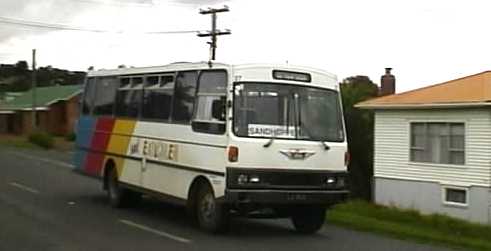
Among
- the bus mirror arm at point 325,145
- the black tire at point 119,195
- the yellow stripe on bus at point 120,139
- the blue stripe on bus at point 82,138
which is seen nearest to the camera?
the bus mirror arm at point 325,145

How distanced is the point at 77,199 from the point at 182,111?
595cm

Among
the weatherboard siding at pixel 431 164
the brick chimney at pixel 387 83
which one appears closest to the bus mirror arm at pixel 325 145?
the weatherboard siding at pixel 431 164

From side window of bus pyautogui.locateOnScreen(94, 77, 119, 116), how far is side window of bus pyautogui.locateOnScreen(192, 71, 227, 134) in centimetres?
442

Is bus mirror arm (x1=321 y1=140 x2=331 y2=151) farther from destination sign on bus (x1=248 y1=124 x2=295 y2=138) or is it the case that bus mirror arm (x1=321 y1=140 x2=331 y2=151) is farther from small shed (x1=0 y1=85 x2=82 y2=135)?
small shed (x1=0 y1=85 x2=82 y2=135)

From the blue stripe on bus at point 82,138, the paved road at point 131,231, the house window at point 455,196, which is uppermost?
the blue stripe on bus at point 82,138

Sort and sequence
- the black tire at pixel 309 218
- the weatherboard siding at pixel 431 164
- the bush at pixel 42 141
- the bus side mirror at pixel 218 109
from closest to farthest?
the bus side mirror at pixel 218 109 → the black tire at pixel 309 218 → the weatherboard siding at pixel 431 164 → the bush at pixel 42 141

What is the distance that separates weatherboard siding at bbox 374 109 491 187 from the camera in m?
32.0

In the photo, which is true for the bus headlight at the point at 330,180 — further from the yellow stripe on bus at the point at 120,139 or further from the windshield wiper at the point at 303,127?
the yellow stripe on bus at the point at 120,139

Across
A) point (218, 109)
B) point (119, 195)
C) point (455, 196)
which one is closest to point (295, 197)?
point (218, 109)

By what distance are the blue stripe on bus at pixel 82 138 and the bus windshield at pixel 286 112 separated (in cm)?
699

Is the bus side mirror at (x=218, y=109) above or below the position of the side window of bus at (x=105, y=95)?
below

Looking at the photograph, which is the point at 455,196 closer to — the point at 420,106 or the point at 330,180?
the point at 420,106

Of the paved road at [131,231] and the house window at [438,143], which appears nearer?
the paved road at [131,231]

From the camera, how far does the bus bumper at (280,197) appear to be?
1423cm
